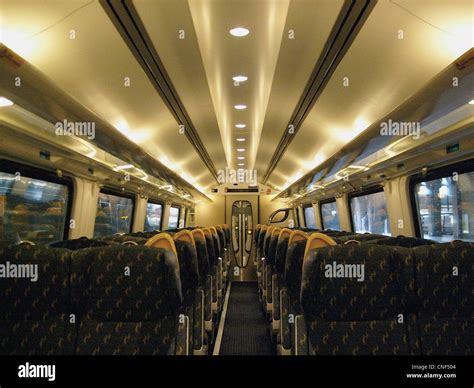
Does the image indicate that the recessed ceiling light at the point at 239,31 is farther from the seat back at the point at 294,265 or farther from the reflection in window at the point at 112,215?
the reflection in window at the point at 112,215

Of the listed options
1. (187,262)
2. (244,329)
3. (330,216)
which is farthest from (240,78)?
(330,216)

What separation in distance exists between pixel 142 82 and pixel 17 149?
133 cm

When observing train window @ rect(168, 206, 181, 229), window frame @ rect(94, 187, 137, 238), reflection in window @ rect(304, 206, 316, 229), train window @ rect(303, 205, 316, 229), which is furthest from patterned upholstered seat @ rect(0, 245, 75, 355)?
reflection in window @ rect(304, 206, 316, 229)

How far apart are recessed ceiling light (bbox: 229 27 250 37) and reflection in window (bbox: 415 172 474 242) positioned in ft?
10.0

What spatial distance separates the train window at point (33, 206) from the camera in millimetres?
4105

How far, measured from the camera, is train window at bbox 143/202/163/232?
35.8 ft

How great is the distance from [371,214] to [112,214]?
5.12 m

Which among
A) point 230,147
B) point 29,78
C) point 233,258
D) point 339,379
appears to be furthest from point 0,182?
point 233,258

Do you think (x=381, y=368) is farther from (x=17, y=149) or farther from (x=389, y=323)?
(x=17, y=149)

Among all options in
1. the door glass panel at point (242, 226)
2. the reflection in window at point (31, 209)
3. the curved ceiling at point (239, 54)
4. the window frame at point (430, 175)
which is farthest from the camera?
the door glass panel at point (242, 226)

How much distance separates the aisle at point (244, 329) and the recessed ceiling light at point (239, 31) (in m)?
4.24

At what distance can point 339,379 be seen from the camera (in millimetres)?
2057

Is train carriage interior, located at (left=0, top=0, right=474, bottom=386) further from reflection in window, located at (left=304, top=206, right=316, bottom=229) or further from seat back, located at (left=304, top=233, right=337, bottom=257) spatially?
reflection in window, located at (left=304, top=206, right=316, bottom=229)

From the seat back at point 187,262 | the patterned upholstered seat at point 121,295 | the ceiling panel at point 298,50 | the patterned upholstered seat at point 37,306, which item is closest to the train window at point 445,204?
the ceiling panel at point 298,50
